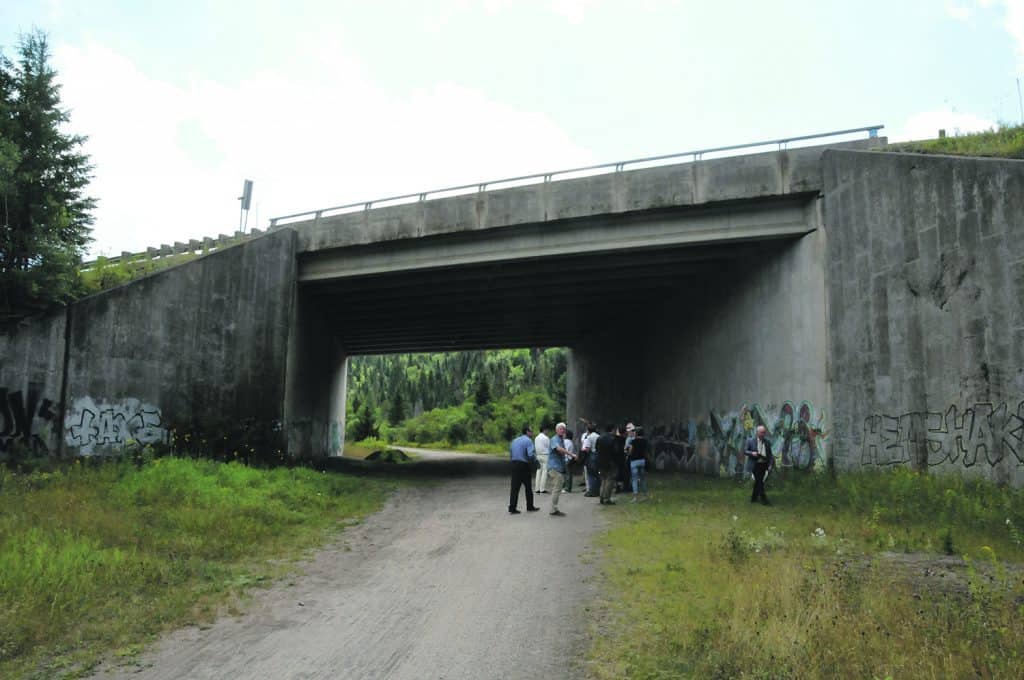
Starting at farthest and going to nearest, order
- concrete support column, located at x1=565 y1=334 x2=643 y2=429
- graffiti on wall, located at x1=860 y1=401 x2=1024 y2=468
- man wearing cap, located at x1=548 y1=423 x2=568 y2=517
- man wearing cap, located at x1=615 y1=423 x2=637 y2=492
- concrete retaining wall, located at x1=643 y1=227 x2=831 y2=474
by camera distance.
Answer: concrete support column, located at x1=565 y1=334 x2=643 y2=429 < concrete retaining wall, located at x1=643 y1=227 x2=831 y2=474 < man wearing cap, located at x1=615 y1=423 x2=637 y2=492 < man wearing cap, located at x1=548 y1=423 x2=568 y2=517 < graffiti on wall, located at x1=860 y1=401 x2=1024 y2=468

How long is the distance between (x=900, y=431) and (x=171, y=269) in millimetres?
17437

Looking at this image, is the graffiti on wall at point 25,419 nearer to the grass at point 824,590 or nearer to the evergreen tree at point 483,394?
the grass at point 824,590

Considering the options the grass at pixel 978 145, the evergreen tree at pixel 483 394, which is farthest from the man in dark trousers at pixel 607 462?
the evergreen tree at pixel 483 394

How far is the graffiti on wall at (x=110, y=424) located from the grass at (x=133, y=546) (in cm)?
110

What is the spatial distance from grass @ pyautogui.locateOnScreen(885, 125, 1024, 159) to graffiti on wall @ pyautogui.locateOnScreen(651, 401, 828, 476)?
19.5 feet

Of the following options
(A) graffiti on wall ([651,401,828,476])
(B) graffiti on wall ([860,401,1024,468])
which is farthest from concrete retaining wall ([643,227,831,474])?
(B) graffiti on wall ([860,401,1024,468])

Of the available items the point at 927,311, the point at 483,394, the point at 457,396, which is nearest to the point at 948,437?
the point at 927,311

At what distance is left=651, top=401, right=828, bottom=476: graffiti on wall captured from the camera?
50.6 ft

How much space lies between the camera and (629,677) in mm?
4922

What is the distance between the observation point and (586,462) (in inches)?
647

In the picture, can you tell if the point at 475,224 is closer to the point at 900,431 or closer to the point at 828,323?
the point at 828,323

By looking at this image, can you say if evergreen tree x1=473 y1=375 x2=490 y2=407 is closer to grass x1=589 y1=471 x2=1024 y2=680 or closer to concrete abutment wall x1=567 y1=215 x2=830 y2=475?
concrete abutment wall x1=567 y1=215 x2=830 y2=475

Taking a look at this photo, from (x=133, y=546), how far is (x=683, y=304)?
59.6 ft

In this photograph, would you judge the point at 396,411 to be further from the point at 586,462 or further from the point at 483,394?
the point at 586,462
